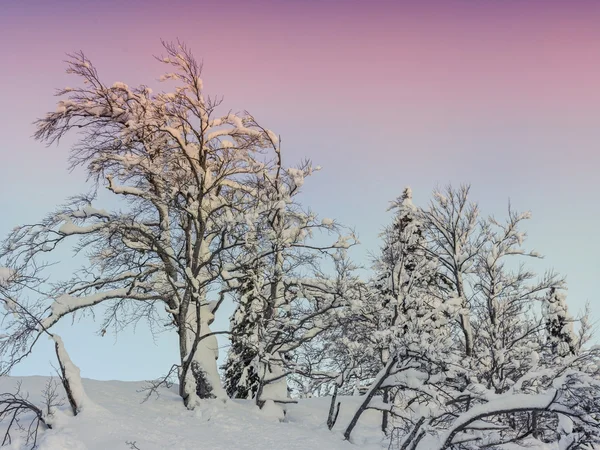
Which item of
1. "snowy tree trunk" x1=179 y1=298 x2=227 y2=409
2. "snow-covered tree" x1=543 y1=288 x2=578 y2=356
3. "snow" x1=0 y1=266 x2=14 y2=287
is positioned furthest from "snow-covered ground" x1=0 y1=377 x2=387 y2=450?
"snow-covered tree" x1=543 y1=288 x2=578 y2=356

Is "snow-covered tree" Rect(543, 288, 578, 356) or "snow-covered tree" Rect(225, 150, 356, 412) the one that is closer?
"snow-covered tree" Rect(225, 150, 356, 412)

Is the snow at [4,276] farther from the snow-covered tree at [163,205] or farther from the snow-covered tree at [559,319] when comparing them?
the snow-covered tree at [559,319]

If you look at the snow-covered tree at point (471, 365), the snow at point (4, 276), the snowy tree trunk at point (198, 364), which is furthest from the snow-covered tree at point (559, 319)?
the snow at point (4, 276)

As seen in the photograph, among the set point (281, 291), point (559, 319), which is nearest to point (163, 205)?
point (281, 291)

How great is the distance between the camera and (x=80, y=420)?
28.5 ft

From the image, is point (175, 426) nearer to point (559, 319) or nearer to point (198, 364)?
point (198, 364)

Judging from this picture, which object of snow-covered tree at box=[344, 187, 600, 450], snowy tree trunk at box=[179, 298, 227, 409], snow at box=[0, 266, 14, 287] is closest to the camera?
snow-covered tree at box=[344, 187, 600, 450]

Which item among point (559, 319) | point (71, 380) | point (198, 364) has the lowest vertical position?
point (71, 380)

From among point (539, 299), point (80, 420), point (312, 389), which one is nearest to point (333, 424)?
point (312, 389)

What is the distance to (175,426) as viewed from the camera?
32.1 feet

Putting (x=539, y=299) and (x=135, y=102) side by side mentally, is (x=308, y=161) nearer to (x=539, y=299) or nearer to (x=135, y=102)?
(x=135, y=102)

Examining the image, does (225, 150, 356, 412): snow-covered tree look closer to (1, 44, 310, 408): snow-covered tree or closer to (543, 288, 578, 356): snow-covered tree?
(1, 44, 310, 408): snow-covered tree

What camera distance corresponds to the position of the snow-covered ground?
8250 millimetres

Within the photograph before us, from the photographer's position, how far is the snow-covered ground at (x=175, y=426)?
825 cm
